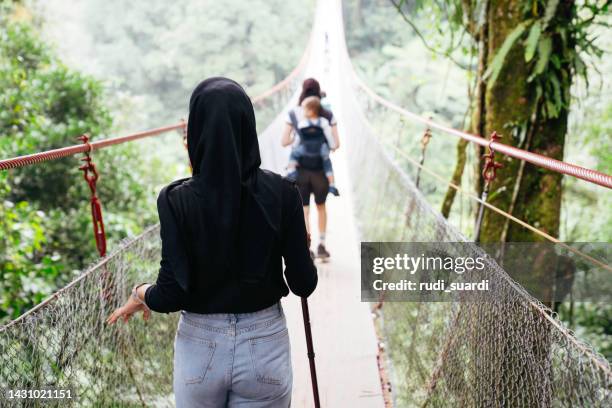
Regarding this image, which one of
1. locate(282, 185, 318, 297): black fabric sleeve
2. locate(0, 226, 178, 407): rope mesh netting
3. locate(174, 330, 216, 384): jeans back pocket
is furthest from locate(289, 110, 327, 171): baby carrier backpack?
locate(174, 330, 216, 384): jeans back pocket

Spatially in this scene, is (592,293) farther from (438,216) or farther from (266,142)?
(266,142)

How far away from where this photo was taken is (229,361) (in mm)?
1039

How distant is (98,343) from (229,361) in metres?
0.54

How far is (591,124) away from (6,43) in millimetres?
5502

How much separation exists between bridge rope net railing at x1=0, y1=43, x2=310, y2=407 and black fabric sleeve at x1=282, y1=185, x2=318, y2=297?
1.67ft

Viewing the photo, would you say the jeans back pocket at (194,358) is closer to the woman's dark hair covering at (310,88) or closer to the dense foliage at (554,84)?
the dense foliage at (554,84)

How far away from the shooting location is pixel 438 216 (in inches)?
66.4

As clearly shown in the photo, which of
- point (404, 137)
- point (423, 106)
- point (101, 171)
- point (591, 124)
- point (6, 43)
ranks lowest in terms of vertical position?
point (101, 171)

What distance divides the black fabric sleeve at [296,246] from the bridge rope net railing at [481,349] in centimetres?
40

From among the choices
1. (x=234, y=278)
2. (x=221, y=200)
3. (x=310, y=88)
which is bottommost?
(x=234, y=278)

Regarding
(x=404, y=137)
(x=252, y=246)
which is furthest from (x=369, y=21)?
(x=252, y=246)

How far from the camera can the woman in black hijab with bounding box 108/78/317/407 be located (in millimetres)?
985

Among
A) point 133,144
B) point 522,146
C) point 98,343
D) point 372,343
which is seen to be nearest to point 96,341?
point 98,343

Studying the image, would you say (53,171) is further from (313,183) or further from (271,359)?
(271,359)
